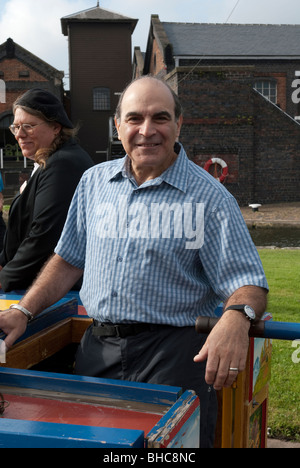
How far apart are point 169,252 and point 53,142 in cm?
145

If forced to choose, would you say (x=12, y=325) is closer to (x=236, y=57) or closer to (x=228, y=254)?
(x=228, y=254)

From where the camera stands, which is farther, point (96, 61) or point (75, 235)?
point (96, 61)

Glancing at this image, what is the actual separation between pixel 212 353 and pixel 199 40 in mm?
28833

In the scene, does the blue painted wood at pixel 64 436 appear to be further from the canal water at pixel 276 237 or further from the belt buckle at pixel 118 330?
the canal water at pixel 276 237

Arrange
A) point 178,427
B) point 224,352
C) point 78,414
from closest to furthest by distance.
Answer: point 178,427 → point 78,414 → point 224,352

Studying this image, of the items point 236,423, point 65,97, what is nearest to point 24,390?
point 236,423

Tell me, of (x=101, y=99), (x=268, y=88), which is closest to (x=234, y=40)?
(x=268, y=88)

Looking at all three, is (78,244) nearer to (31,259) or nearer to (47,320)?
(47,320)

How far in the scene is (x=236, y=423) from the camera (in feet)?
6.59

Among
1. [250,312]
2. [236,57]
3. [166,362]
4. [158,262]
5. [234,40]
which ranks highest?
[234,40]

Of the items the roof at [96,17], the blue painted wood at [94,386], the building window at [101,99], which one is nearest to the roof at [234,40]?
the roof at [96,17]

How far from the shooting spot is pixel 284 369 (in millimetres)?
4391

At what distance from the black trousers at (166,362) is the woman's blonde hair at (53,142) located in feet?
4.45
